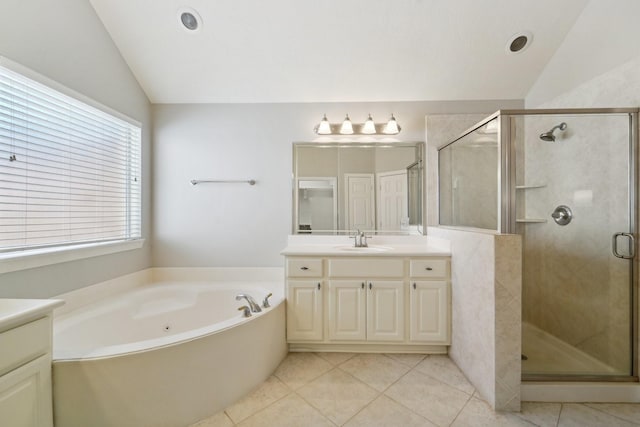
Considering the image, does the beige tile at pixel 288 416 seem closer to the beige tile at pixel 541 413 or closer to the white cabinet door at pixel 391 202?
the beige tile at pixel 541 413

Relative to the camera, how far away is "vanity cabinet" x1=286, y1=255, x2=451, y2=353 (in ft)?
6.36

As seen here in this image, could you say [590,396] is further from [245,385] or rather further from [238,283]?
[238,283]

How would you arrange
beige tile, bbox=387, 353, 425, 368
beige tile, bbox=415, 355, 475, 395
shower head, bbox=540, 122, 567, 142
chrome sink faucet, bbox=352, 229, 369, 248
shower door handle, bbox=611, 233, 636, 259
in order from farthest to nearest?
chrome sink faucet, bbox=352, 229, 369, 248 < beige tile, bbox=387, 353, 425, 368 < shower head, bbox=540, 122, 567, 142 < beige tile, bbox=415, 355, 475, 395 < shower door handle, bbox=611, 233, 636, 259

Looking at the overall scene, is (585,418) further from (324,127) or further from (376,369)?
(324,127)

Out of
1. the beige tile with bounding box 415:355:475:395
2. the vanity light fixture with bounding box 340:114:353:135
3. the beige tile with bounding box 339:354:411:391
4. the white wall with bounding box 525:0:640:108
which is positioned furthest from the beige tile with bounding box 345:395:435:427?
the white wall with bounding box 525:0:640:108

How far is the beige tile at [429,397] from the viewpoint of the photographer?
4.67ft

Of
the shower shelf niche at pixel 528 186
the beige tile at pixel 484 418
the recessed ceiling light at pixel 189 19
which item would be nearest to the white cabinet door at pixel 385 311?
the beige tile at pixel 484 418

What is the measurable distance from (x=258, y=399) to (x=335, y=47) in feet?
8.40

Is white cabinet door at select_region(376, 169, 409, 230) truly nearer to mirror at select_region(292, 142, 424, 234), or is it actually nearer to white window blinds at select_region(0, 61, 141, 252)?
mirror at select_region(292, 142, 424, 234)

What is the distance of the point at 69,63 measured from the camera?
1662 mm

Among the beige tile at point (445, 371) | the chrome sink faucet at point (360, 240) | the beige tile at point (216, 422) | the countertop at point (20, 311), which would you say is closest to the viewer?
the countertop at point (20, 311)

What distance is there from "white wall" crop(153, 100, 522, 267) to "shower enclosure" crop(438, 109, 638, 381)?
35.9 inches

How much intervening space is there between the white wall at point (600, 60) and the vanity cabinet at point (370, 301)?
1.55 metres

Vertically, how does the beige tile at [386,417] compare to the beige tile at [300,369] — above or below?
below
